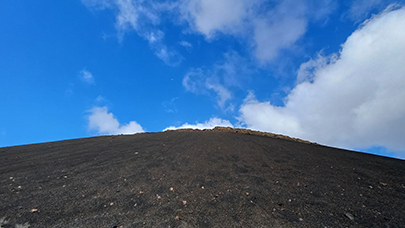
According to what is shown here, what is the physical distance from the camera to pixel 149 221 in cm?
351

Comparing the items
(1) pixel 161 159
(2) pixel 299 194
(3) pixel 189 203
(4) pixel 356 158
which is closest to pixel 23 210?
(3) pixel 189 203

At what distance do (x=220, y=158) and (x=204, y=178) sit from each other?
1.85 m

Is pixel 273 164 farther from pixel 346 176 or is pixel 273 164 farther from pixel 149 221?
pixel 149 221

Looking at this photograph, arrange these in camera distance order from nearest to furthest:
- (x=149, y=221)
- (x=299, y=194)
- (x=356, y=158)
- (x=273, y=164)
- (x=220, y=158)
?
(x=149, y=221) → (x=299, y=194) → (x=273, y=164) → (x=220, y=158) → (x=356, y=158)

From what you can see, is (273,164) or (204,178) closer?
(204,178)

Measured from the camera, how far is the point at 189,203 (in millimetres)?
4113

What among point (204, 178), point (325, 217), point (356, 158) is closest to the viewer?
point (325, 217)

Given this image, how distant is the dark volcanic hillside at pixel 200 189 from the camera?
12.1ft

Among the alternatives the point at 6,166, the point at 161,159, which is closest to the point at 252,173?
the point at 161,159

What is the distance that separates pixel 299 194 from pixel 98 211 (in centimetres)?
411

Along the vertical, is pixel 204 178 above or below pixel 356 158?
below

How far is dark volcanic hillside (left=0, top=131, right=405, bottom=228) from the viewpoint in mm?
3686

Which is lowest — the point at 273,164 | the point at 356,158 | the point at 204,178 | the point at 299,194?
the point at 299,194

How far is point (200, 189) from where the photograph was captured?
4.78 m
